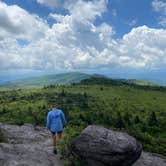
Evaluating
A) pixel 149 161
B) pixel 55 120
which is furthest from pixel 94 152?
pixel 149 161

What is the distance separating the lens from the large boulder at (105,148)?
23750mm

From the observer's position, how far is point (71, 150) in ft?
84.5

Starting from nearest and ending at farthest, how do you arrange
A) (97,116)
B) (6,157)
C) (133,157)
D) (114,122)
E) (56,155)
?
(6,157) → (133,157) → (56,155) → (114,122) → (97,116)

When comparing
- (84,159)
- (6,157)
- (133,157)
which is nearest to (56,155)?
(84,159)

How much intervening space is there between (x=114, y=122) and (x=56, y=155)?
460ft

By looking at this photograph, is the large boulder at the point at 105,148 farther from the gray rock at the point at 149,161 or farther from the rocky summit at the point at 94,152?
the gray rock at the point at 149,161

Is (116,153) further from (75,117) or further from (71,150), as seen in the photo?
(75,117)

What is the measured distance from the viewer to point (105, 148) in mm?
23828

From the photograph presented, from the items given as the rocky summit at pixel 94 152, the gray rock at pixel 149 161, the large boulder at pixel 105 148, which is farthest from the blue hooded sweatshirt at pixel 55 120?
the gray rock at pixel 149 161

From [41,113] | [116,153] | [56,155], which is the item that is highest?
[116,153]

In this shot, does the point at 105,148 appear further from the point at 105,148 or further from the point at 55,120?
the point at 55,120

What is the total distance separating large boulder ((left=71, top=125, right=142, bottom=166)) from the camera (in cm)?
2375

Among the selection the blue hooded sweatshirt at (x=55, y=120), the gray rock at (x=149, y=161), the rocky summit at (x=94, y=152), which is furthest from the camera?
the gray rock at (x=149, y=161)

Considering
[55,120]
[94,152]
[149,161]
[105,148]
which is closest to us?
[105,148]
